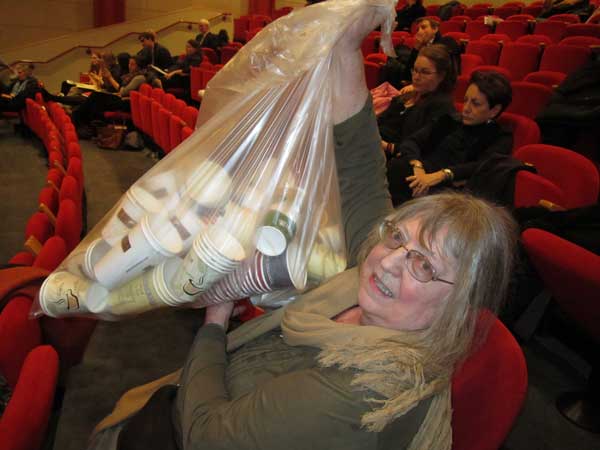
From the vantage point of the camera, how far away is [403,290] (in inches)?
27.2

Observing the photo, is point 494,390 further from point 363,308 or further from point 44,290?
point 44,290

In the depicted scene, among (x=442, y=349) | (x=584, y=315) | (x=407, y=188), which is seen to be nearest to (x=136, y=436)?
(x=442, y=349)

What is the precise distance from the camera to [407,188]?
7.35 feet

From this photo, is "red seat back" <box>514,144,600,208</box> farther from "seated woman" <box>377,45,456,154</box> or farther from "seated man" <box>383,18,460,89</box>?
"seated man" <box>383,18,460,89</box>

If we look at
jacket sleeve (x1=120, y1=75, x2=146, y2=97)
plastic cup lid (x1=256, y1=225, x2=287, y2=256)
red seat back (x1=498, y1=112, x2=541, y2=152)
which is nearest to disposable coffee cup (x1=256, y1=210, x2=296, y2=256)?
plastic cup lid (x1=256, y1=225, x2=287, y2=256)

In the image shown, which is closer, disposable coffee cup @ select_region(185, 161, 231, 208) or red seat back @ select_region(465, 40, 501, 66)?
disposable coffee cup @ select_region(185, 161, 231, 208)

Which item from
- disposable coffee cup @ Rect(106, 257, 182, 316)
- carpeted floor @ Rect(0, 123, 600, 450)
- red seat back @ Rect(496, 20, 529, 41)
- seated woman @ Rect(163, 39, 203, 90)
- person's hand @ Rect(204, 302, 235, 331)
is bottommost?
carpeted floor @ Rect(0, 123, 600, 450)

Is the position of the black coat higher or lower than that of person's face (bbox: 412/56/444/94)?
lower

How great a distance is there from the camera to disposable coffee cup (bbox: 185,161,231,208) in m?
0.64

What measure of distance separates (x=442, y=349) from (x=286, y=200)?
29cm

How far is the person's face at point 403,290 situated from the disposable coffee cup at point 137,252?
0.94ft

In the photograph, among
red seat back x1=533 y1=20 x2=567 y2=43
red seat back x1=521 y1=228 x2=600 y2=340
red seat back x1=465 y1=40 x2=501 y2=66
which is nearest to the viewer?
red seat back x1=521 y1=228 x2=600 y2=340

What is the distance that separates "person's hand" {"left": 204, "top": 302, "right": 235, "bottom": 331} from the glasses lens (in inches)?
11.5

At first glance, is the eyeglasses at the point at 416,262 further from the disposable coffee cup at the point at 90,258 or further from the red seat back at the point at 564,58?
the red seat back at the point at 564,58
